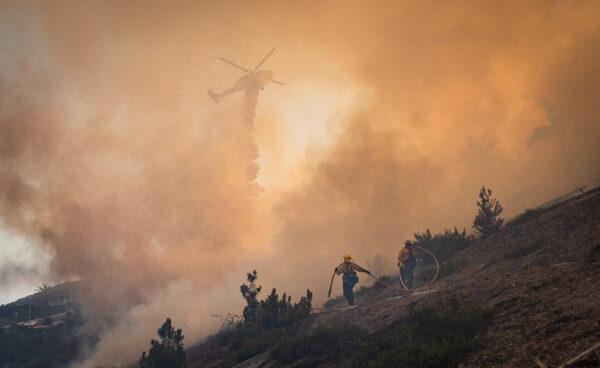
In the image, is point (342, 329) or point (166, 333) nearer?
point (342, 329)

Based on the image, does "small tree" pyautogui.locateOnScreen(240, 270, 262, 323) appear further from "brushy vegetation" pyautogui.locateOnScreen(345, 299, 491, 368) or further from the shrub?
"brushy vegetation" pyautogui.locateOnScreen(345, 299, 491, 368)

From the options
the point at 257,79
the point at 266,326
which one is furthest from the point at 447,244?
the point at 257,79

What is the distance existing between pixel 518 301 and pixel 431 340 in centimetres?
209

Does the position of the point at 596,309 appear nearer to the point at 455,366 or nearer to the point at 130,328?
the point at 455,366

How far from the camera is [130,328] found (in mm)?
32594

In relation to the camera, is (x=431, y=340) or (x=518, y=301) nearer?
(x=431, y=340)

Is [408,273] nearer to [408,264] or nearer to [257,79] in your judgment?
[408,264]

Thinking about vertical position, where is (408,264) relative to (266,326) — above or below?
above

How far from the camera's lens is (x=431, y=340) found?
6.73 m

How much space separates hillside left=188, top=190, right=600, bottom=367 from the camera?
5152 mm

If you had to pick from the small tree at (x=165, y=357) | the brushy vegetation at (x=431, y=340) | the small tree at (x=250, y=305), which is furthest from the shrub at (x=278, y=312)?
the brushy vegetation at (x=431, y=340)

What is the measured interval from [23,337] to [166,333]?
3149cm

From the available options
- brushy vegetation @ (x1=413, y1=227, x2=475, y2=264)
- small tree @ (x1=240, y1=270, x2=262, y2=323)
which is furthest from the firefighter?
small tree @ (x1=240, y1=270, x2=262, y2=323)

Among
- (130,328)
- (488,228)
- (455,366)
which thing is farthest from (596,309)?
(130,328)
